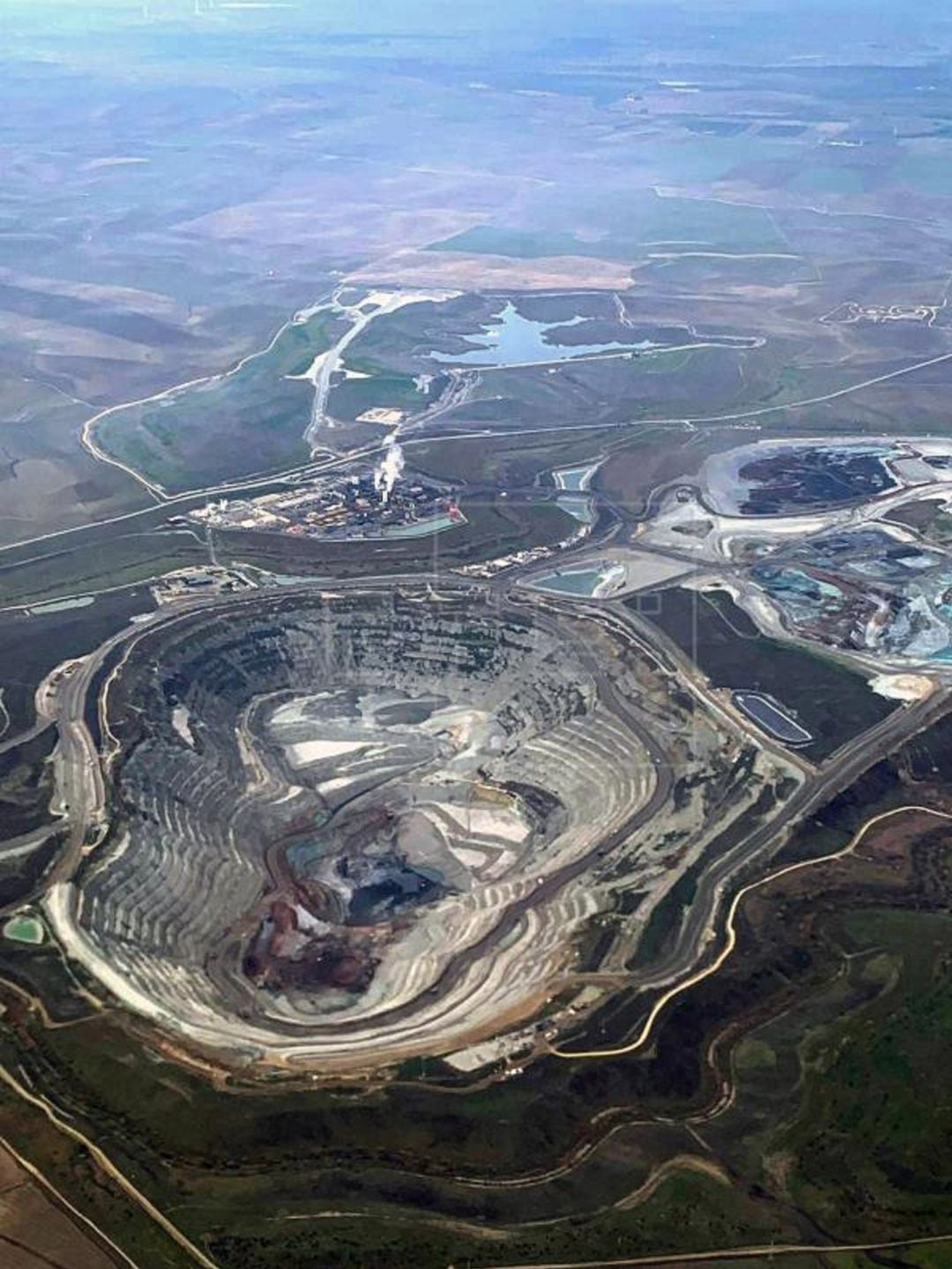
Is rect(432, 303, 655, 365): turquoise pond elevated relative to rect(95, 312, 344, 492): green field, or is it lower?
lower

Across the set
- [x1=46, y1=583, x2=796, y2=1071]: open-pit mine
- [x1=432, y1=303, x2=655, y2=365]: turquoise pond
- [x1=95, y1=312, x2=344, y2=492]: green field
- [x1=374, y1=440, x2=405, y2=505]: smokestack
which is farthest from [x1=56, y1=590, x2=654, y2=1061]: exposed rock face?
[x1=432, y1=303, x2=655, y2=365]: turquoise pond

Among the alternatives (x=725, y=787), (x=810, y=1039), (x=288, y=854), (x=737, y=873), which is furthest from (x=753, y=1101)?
(x=288, y=854)

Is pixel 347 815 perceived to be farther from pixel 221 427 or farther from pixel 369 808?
pixel 221 427

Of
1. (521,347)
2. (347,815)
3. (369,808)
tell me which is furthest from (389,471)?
(347,815)

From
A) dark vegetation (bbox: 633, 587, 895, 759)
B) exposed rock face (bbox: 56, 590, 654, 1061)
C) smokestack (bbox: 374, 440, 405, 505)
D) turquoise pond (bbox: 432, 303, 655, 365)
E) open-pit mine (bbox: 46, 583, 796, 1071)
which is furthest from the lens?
turquoise pond (bbox: 432, 303, 655, 365)

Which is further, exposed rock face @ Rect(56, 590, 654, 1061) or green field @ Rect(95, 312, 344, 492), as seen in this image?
green field @ Rect(95, 312, 344, 492)

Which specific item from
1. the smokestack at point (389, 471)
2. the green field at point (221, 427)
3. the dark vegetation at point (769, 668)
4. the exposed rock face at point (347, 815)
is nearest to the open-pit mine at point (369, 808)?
the exposed rock face at point (347, 815)

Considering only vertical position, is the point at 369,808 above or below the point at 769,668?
below

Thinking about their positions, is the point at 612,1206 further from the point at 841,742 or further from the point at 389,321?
the point at 389,321

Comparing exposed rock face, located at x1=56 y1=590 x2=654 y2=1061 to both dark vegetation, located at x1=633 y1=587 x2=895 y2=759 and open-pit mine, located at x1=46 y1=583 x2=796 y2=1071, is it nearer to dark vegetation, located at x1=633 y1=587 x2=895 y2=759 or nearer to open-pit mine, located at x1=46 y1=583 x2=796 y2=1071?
open-pit mine, located at x1=46 y1=583 x2=796 y2=1071
